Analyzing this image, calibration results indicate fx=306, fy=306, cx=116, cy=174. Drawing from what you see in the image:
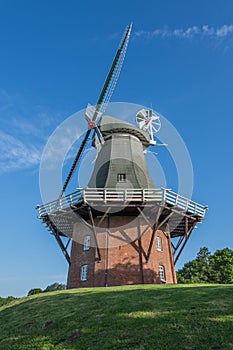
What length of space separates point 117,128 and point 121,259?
10373mm

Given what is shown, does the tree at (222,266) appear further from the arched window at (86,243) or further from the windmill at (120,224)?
the arched window at (86,243)

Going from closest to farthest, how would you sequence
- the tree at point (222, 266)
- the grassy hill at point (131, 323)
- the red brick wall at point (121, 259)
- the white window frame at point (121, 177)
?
the grassy hill at point (131, 323), the red brick wall at point (121, 259), the white window frame at point (121, 177), the tree at point (222, 266)

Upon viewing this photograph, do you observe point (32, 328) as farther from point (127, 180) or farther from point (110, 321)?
point (127, 180)

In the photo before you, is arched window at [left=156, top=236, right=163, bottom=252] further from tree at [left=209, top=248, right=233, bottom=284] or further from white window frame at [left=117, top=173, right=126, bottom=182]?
tree at [left=209, top=248, right=233, bottom=284]

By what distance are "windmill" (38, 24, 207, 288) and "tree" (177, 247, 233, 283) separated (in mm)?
17014

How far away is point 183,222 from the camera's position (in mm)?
20672

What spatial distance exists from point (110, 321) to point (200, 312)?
102 inches

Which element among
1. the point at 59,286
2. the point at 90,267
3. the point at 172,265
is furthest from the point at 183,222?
the point at 59,286

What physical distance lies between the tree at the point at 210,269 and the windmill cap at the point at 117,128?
20.3 meters

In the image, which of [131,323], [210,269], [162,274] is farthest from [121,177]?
[210,269]

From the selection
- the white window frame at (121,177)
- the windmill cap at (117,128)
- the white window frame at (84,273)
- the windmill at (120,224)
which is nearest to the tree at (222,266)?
the windmill at (120,224)

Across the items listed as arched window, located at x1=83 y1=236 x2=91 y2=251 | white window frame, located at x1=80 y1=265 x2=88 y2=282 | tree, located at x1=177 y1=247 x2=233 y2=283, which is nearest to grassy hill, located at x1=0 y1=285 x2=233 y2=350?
white window frame, located at x1=80 y1=265 x2=88 y2=282

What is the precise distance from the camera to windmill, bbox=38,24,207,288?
18.0 metres

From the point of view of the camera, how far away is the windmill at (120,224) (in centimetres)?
1805
